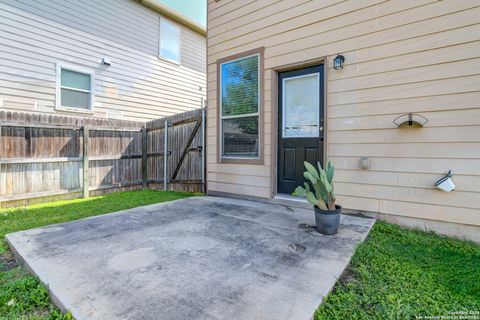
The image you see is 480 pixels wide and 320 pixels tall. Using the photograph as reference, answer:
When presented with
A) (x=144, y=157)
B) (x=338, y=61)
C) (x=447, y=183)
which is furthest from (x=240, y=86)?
(x=144, y=157)

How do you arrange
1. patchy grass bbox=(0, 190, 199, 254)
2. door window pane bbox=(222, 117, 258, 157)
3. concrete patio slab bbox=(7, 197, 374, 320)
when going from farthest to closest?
1. door window pane bbox=(222, 117, 258, 157)
2. patchy grass bbox=(0, 190, 199, 254)
3. concrete patio slab bbox=(7, 197, 374, 320)

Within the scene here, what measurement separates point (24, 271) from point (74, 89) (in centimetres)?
601

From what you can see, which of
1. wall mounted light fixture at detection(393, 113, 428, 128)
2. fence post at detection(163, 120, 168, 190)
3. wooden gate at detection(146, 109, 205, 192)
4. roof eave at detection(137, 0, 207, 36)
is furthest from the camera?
roof eave at detection(137, 0, 207, 36)

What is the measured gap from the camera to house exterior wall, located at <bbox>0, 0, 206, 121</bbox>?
5.77 metres

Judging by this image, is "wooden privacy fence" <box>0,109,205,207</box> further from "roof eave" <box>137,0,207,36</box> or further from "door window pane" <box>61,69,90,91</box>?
"roof eave" <box>137,0,207,36</box>

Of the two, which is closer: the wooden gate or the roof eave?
the wooden gate

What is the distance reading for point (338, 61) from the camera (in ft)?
11.2

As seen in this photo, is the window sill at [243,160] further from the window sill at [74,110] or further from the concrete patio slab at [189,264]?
the window sill at [74,110]

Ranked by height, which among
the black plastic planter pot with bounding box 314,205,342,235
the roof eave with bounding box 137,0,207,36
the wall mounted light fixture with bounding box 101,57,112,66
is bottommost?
the black plastic planter pot with bounding box 314,205,342,235

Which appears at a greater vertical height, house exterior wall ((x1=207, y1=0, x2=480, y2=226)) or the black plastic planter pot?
house exterior wall ((x1=207, y1=0, x2=480, y2=226))

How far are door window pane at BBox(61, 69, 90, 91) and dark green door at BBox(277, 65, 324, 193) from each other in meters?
5.61

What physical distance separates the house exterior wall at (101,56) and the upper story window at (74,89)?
0.48 feet

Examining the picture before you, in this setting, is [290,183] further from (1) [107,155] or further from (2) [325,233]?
(1) [107,155]

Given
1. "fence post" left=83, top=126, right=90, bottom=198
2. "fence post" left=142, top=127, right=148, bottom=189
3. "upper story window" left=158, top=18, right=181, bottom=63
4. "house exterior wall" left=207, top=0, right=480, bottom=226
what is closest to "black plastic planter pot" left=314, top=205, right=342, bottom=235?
"house exterior wall" left=207, top=0, right=480, bottom=226
